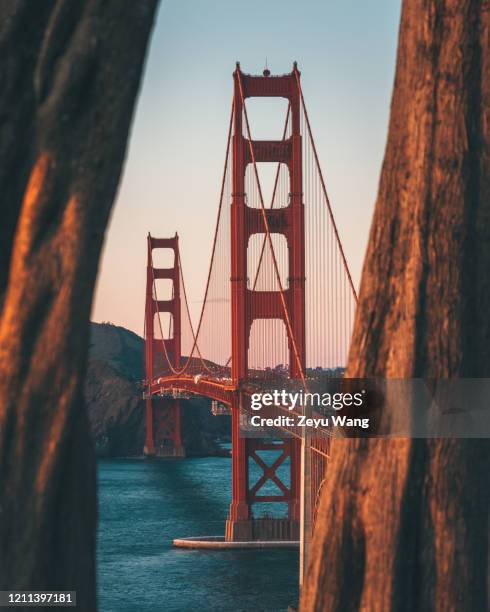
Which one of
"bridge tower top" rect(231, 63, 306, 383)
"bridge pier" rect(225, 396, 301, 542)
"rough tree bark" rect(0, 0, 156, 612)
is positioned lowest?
"bridge pier" rect(225, 396, 301, 542)

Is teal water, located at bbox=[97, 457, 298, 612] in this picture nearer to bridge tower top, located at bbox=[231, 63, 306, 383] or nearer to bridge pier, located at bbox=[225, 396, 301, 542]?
bridge pier, located at bbox=[225, 396, 301, 542]

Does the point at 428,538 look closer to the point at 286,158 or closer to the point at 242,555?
the point at 242,555

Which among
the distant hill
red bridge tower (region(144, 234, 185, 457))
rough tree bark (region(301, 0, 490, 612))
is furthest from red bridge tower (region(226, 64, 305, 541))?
the distant hill

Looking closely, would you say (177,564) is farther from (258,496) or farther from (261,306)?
(261,306)

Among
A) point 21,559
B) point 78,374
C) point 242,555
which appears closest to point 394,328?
point 78,374

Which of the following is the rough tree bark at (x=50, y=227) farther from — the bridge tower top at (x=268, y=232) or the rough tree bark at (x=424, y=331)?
the bridge tower top at (x=268, y=232)

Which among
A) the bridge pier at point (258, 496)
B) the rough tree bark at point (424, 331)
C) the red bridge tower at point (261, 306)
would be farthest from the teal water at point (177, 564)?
the rough tree bark at point (424, 331)

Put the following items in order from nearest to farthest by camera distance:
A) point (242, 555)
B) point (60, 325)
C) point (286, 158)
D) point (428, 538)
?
point (60, 325) → point (428, 538) → point (242, 555) → point (286, 158)
